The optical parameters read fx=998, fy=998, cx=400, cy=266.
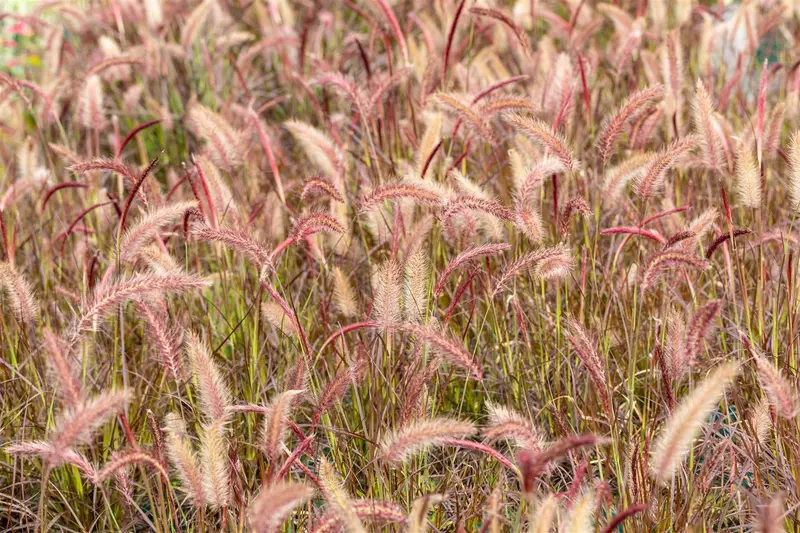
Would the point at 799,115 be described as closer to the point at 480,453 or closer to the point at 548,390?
the point at 548,390

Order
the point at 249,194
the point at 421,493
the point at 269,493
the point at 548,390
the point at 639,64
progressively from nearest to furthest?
the point at 269,493 < the point at 421,493 < the point at 548,390 < the point at 249,194 < the point at 639,64

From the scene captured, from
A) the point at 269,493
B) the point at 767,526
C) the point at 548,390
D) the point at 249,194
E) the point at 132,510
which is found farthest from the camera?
the point at 249,194

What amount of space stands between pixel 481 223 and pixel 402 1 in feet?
11.1

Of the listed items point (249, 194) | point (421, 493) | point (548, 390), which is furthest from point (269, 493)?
point (249, 194)

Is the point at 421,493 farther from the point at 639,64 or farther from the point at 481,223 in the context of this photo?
the point at 639,64

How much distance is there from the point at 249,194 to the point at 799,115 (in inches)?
84.2

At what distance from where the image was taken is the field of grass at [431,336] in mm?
1915

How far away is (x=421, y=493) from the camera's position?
2377 millimetres

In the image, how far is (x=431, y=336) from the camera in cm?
197

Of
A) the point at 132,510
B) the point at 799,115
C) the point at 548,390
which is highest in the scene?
the point at 799,115

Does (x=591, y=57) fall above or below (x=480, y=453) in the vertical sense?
above

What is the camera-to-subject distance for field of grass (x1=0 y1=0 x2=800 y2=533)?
192 cm

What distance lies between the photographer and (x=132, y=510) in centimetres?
255

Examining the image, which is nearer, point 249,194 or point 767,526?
point 767,526
